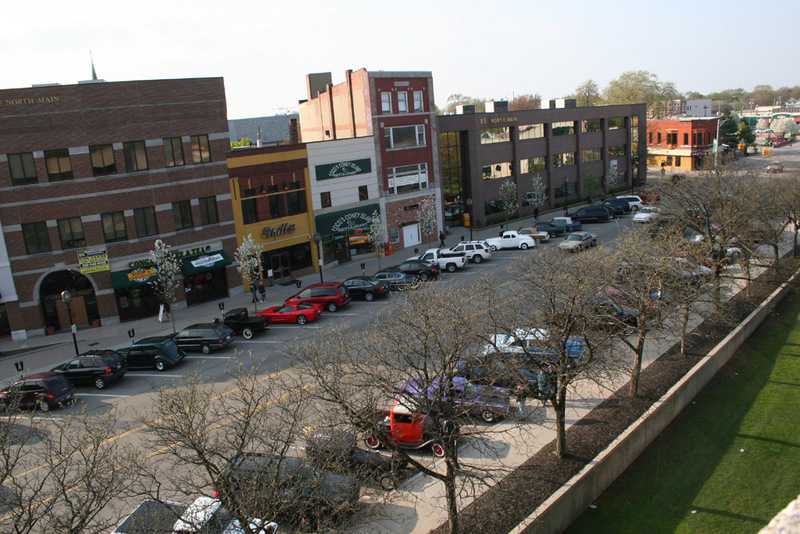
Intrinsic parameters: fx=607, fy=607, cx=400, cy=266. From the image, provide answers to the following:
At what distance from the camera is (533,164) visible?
63.8m

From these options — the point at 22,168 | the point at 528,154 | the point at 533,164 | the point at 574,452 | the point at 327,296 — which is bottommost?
the point at 574,452

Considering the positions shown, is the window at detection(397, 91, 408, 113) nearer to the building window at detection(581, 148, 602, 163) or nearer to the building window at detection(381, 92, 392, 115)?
the building window at detection(381, 92, 392, 115)

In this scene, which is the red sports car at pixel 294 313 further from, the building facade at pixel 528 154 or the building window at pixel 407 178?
the building facade at pixel 528 154

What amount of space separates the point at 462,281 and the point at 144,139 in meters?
21.2

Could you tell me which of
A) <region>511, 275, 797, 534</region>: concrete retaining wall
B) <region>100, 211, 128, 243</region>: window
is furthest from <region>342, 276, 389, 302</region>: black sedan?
<region>511, 275, 797, 534</region>: concrete retaining wall

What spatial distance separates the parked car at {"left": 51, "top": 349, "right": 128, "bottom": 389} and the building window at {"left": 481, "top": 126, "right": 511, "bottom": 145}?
4158 centimetres

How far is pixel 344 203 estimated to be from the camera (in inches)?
1859

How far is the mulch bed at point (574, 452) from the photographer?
50.9ft

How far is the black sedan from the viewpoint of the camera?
119 ft

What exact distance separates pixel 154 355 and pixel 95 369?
2490 millimetres

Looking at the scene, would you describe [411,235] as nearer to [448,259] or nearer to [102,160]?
[448,259]

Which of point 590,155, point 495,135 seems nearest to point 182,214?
point 495,135

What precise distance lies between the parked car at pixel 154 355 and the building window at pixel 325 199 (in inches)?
789

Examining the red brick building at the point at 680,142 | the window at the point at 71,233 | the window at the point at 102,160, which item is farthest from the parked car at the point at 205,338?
the red brick building at the point at 680,142
